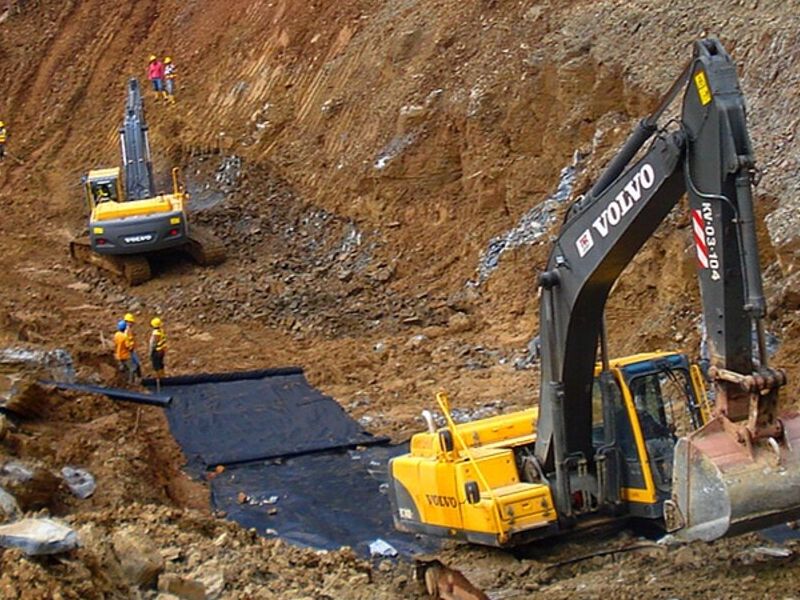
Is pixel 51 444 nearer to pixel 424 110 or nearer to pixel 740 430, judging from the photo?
pixel 740 430

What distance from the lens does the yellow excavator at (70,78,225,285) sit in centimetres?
2011

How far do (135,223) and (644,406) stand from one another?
42.5 ft

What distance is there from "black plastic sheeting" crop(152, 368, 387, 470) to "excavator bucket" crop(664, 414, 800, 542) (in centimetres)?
715

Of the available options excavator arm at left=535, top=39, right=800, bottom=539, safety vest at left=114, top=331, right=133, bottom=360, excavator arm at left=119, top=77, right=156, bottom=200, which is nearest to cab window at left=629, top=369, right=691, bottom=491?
excavator arm at left=535, top=39, right=800, bottom=539

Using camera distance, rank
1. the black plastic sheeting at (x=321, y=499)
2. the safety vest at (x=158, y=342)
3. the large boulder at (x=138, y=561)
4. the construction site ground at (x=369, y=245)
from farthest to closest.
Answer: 1. the safety vest at (x=158, y=342)
2. the black plastic sheeting at (x=321, y=499)
3. the construction site ground at (x=369, y=245)
4. the large boulder at (x=138, y=561)

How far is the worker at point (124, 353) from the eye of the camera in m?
15.5

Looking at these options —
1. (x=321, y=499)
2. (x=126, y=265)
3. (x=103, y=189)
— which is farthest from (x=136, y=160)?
(x=321, y=499)

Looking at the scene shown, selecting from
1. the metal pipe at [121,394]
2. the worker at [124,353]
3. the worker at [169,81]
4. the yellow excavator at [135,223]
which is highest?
the worker at [169,81]

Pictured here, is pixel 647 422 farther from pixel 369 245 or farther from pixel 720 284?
pixel 369 245

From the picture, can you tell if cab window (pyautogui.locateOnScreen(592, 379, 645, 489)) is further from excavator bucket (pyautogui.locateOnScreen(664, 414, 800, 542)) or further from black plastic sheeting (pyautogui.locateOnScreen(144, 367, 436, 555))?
black plastic sheeting (pyautogui.locateOnScreen(144, 367, 436, 555))

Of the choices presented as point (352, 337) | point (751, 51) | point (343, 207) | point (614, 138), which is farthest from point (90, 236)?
point (751, 51)

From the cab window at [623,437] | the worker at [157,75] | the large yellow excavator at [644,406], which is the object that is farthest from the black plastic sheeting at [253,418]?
the worker at [157,75]

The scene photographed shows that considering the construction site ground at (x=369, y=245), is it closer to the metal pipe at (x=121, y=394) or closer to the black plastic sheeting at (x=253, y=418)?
the metal pipe at (x=121, y=394)

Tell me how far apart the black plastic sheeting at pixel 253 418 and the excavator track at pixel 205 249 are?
16.5ft
